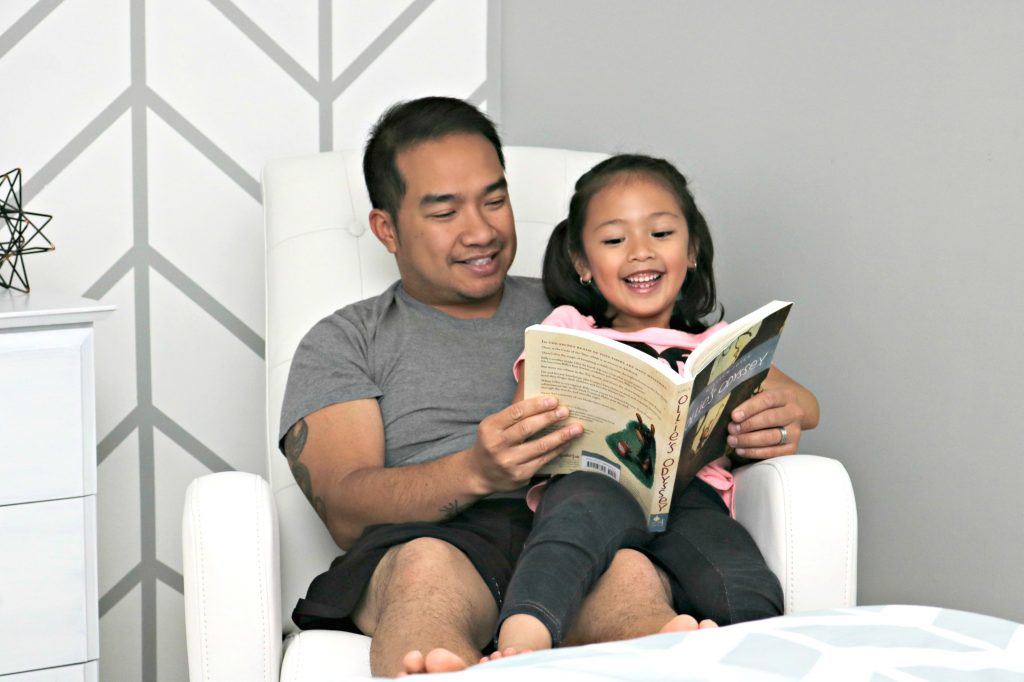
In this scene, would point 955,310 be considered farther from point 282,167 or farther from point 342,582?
point 282,167

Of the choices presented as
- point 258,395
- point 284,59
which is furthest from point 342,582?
point 284,59

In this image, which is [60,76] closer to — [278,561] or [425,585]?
[278,561]

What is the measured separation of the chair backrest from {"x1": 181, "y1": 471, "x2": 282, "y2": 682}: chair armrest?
341mm

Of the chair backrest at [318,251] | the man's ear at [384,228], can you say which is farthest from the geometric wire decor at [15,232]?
the man's ear at [384,228]

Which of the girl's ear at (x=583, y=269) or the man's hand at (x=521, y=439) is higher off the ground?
the girl's ear at (x=583, y=269)

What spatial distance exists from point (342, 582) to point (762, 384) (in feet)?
2.00

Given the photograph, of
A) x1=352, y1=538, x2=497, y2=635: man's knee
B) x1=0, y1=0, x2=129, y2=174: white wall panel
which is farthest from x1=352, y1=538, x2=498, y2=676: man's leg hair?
x1=0, y1=0, x2=129, y2=174: white wall panel

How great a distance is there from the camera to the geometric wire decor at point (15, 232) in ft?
6.25

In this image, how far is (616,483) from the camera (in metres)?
1.37

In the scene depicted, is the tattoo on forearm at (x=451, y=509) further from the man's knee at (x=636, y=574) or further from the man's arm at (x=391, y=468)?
the man's knee at (x=636, y=574)

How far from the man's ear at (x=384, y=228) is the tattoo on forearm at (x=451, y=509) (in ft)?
1.55

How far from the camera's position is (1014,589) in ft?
4.51

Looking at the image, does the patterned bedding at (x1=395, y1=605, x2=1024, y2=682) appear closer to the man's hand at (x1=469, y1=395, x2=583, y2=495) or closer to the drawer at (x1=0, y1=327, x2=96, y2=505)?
the man's hand at (x1=469, y1=395, x2=583, y2=495)

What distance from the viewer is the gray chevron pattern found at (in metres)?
2.13
